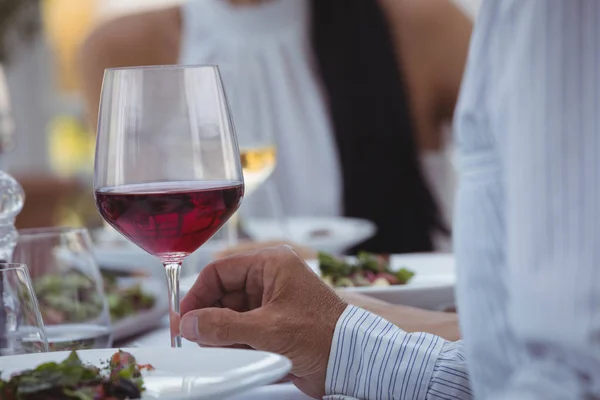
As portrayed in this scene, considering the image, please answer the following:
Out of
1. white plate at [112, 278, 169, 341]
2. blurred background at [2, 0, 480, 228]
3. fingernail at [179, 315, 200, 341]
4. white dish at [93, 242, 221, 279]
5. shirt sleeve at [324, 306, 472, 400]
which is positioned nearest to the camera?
fingernail at [179, 315, 200, 341]

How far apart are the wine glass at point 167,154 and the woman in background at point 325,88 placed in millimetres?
2592

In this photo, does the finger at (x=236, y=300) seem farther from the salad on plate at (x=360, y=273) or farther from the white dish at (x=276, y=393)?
the salad on plate at (x=360, y=273)

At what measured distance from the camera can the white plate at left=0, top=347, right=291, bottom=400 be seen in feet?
1.93

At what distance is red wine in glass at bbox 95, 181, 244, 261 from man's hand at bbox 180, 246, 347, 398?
0.06 metres

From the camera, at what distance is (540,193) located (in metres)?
0.53

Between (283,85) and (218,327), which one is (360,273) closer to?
(218,327)

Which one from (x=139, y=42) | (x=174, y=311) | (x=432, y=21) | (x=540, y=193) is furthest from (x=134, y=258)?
(x=432, y=21)

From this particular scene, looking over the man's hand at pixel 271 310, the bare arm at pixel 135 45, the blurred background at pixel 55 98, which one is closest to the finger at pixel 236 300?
the man's hand at pixel 271 310

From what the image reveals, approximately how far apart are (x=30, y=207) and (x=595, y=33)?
5.80m

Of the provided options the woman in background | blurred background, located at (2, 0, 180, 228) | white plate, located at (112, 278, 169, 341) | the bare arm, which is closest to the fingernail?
white plate, located at (112, 278, 169, 341)

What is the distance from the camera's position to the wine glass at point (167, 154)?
78cm

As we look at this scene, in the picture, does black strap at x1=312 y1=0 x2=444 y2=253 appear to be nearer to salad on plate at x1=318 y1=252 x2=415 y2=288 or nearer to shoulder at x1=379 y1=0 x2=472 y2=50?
shoulder at x1=379 y1=0 x2=472 y2=50

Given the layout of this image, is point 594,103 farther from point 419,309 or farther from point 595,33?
point 419,309

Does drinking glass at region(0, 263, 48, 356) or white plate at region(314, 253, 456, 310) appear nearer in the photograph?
drinking glass at region(0, 263, 48, 356)
